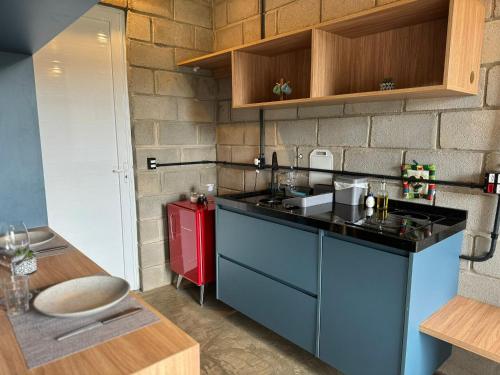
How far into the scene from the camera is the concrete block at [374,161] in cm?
209

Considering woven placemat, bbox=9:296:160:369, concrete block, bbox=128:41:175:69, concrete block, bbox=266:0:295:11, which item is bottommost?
woven placemat, bbox=9:296:160:369

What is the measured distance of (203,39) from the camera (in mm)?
3145

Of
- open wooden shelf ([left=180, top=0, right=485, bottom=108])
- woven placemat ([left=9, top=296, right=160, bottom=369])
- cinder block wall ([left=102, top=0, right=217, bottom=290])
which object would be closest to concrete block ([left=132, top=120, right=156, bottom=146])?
cinder block wall ([left=102, top=0, right=217, bottom=290])

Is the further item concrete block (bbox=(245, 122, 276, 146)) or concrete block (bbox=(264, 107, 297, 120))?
concrete block (bbox=(245, 122, 276, 146))

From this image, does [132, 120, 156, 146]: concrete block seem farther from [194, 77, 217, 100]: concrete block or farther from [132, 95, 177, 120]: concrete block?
[194, 77, 217, 100]: concrete block

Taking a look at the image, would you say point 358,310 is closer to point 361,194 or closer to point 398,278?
point 398,278

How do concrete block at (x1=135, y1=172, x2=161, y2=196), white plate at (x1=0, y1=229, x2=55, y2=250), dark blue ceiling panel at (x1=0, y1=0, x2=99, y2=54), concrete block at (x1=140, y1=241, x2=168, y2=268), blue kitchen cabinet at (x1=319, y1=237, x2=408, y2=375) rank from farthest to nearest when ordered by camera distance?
1. concrete block at (x1=140, y1=241, x2=168, y2=268)
2. concrete block at (x1=135, y1=172, x2=161, y2=196)
3. blue kitchen cabinet at (x1=319, y1=237, x2=408, y2=375)
4. white plate at (x1=0, y1=229, x2=55, y2=250)
5. dark blue ceiling panel at (x1=0, y1=0, x2=99, y2=54)

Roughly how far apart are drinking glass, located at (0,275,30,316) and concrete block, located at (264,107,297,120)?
205cm

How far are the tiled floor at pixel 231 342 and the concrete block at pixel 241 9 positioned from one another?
2.32 meters

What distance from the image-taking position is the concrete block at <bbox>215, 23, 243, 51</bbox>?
2.96 meters

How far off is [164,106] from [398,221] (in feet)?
6.72

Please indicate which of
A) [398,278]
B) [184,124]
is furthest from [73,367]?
[184,124]

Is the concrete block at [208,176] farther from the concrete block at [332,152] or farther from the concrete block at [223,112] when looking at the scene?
the concrete block at [332,152]

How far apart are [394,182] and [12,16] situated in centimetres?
194
